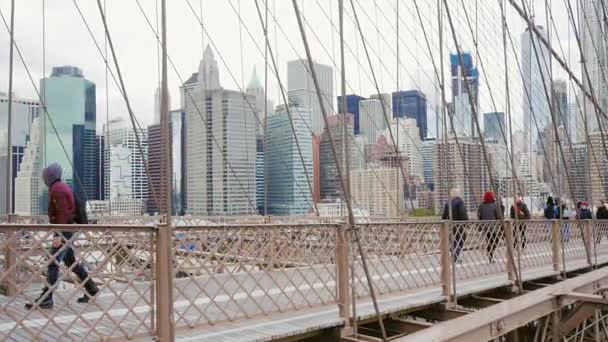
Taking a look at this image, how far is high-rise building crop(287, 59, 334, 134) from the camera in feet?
32.1

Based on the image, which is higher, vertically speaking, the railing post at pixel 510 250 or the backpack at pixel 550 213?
the backpack at pixel 550 213

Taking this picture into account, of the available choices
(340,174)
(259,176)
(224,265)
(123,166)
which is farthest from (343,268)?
(259,176)

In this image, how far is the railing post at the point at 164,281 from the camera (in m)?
2.66

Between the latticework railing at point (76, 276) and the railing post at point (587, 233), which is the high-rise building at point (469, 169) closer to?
the railing post at point (587, 233)

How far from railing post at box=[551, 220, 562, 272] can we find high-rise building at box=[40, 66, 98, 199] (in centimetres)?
577

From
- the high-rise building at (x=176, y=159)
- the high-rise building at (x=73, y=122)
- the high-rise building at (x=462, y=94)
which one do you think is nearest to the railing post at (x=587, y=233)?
the high-rise building at (x=462, y=94)

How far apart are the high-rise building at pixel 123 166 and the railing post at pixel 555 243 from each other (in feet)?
17.6

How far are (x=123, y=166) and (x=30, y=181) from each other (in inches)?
56.7

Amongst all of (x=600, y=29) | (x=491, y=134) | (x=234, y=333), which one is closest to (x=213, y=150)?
(x=234, y=333)

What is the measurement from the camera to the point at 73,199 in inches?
140

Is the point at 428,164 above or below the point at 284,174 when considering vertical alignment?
above

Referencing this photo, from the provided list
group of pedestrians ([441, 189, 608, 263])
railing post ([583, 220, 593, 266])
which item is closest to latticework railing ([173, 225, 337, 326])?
group of pedestrians ([441, 189, 608, 263])

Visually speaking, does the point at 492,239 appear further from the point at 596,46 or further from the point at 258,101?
the point at 596,46

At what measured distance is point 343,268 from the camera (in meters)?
3.51
